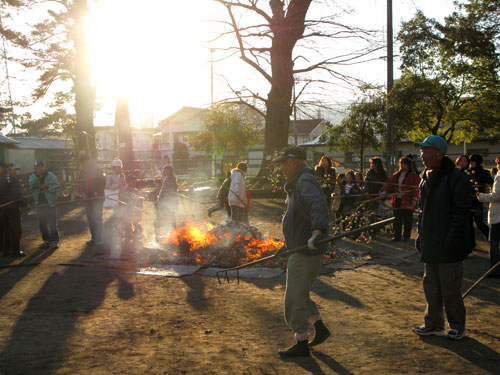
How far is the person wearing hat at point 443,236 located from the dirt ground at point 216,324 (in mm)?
264

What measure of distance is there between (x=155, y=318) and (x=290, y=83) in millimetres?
19630

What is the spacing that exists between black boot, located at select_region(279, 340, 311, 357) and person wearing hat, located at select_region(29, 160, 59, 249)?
26.0ft

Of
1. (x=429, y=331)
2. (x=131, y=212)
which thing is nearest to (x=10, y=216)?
(x=131, y=212)

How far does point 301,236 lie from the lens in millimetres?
4551

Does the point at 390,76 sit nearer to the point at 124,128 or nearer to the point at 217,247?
the point at 217,247

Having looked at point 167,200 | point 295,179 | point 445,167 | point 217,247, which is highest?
point 445,167

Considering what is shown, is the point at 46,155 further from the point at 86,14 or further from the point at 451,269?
the point at 451,269

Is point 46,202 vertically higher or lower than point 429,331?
higher

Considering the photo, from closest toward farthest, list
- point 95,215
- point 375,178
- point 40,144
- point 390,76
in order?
point 95,215 → point 375,178 → point 390,76 → point 40,144

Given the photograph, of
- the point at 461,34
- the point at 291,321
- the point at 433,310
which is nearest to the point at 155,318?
the point at 291,321

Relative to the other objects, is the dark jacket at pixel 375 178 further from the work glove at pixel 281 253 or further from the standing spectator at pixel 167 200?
the work glove at pixel 281 253

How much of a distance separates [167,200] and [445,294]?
858cm

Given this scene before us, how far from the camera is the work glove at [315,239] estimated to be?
4211mm

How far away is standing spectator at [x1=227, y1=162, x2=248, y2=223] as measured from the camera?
455 inches
